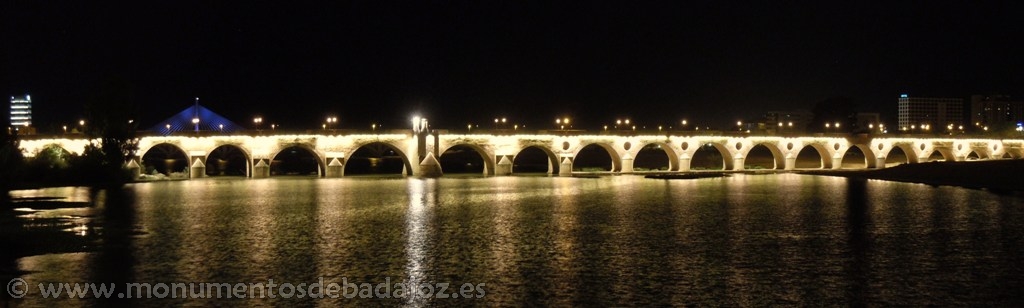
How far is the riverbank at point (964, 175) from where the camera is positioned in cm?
4656

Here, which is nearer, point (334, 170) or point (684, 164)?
point (334, 170)

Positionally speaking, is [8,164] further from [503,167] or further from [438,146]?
[503,167]

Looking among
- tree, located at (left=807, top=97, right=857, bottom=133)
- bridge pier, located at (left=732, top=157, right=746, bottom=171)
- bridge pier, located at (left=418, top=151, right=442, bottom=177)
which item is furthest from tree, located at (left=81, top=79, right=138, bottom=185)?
tree, located at (left=807, top=97, right=857, bottom=133)

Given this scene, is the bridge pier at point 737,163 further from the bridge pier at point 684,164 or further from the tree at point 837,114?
the tree at point 837,114

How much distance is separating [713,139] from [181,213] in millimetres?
57678

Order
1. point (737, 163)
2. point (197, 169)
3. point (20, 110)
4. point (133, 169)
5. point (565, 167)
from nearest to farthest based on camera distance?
point (133, 169) → point (197, 169) → point (565, 167) → point (737, 163) → point (20, 110)

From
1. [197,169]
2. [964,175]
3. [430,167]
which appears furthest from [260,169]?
[964,175]

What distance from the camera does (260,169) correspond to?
212 feet

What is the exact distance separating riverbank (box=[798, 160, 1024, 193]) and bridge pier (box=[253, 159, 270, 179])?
145ft

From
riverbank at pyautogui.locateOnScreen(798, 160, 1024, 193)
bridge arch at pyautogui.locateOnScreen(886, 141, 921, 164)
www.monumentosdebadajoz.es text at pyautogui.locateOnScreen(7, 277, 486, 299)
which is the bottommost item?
www.monumentosdebadajoz.es text at pyautogui.locateOnScreen(7, 277, 486, 299)

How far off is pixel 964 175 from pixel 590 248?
42.0 meters

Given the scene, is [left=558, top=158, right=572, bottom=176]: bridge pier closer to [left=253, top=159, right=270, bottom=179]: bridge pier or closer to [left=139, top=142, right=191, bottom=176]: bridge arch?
[left=253, top=159, right=270, bottom=179]: bridge pier

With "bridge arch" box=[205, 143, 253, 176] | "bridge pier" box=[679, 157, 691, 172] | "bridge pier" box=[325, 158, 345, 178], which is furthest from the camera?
"bridge arch" box=[205, 143, 253, 176]

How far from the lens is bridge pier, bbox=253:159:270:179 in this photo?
6419cm
